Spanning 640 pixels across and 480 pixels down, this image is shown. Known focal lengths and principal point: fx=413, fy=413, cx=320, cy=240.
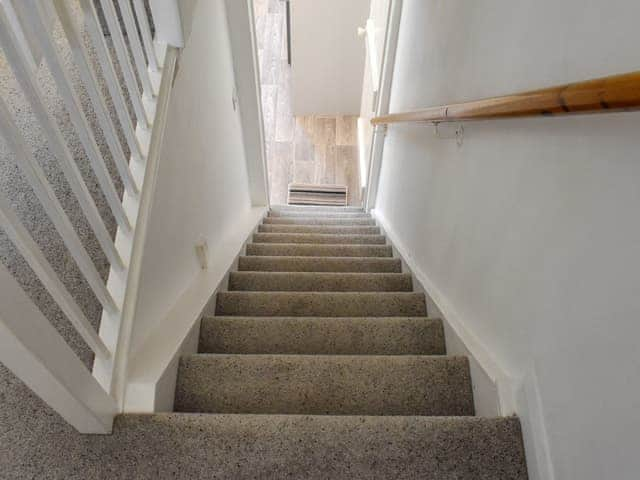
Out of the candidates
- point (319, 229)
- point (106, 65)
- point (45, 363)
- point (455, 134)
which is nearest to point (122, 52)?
point (106, 65)

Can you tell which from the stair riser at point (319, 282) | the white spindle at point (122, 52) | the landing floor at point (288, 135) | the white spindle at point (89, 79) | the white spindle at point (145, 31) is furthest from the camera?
the landing floor at point (288, 135)

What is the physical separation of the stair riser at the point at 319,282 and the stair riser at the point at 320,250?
604 mm

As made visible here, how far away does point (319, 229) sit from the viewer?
3.44m

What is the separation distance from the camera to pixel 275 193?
5.28 meters

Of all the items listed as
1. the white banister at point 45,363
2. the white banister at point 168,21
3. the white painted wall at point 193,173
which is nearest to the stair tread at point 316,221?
the white painted wall at point 193,173

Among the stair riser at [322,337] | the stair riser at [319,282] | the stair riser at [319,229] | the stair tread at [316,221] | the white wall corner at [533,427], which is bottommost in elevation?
the stair tread at [316,221]

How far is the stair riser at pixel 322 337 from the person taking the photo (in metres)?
1.49

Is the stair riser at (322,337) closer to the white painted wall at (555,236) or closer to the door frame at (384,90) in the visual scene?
the white painted wall at (555,236)

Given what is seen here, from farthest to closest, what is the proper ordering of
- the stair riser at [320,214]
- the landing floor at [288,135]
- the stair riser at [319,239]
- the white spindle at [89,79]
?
the landing floor at [288,135] → the stair riser at [320,214] → the stair riser at [319,239] → the white spindle at [89,79]

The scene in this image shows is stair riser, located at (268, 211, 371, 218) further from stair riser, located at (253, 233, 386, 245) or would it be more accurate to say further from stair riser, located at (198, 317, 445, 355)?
stair riser, located at (198, 317, 445, 355)

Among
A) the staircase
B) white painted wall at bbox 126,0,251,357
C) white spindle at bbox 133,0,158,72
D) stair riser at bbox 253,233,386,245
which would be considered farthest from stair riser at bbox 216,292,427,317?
stair riser at bbox 253,233,386,245

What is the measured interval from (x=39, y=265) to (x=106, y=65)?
526 mm

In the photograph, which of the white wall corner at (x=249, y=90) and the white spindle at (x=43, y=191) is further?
the white wall corner at (x=249, y=90)

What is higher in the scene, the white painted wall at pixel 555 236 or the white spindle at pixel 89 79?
the white spindle at pixel 89 79
